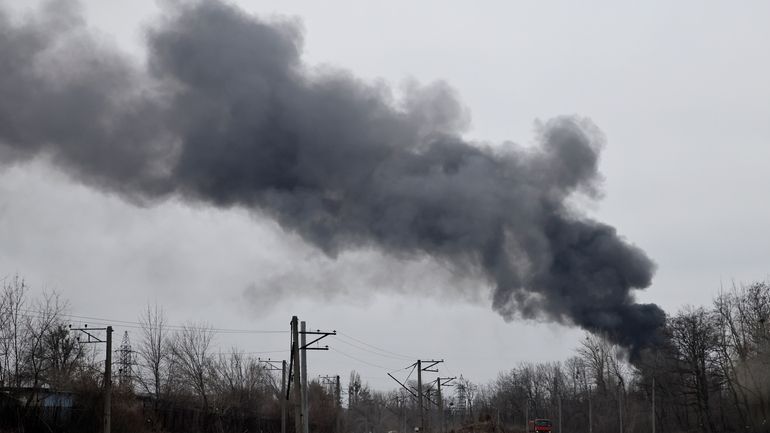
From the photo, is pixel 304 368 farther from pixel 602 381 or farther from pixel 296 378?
pixel 602 381

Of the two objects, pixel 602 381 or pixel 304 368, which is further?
pixel 602 381

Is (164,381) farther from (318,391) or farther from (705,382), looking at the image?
(705,382)

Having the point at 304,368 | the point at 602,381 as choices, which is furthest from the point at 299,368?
the point at 602,381

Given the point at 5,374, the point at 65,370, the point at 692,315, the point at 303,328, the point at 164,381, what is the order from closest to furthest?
the point at 303,328 → the point at 5,374 → the point at 65,370 → the point at 164,381 → the point at 692,315

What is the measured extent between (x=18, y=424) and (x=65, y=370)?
6570 mm

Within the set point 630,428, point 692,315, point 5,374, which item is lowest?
point 630,428

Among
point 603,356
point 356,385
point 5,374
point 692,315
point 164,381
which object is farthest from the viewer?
point 356,385

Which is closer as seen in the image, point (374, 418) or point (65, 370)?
point (65, 370)

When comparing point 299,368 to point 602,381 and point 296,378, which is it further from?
point 602,381

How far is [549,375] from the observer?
433 feet

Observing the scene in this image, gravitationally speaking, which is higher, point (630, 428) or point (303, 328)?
point (303, 328)

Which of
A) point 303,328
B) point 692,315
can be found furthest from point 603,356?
point 303,328

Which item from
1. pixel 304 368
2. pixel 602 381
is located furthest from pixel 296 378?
pixel 602 381

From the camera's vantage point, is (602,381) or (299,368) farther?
(602,381)
